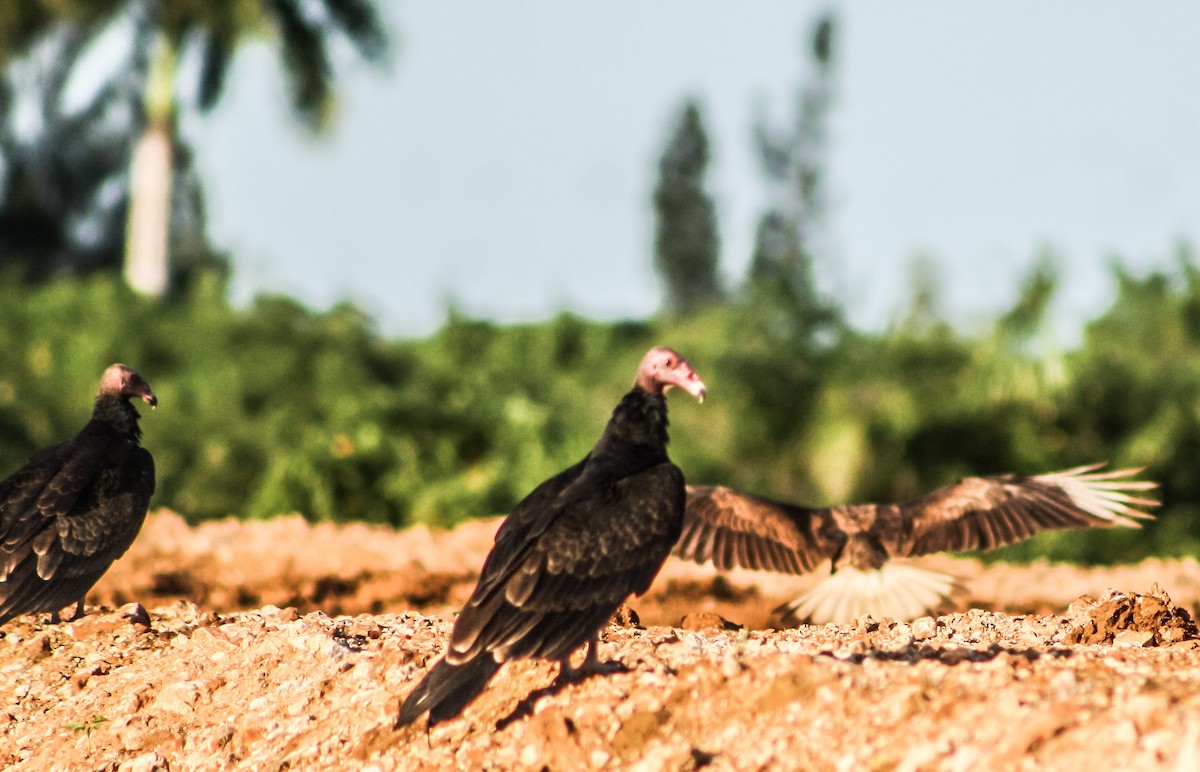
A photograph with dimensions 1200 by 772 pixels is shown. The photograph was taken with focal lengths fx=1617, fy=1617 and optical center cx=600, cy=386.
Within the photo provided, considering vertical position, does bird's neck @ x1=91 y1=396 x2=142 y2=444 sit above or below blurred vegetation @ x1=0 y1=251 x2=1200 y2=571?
above

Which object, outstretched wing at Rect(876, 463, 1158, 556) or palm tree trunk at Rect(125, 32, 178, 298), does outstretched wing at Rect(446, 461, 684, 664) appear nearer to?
outstretched wing at Rect(876, 463, 1158, 556)

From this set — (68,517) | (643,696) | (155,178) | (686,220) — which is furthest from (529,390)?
(686,220)

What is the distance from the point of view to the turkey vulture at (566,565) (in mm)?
4961

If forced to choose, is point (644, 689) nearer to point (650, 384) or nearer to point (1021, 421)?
point (650, 384)

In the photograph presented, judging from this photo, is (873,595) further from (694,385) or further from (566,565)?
(566,565)

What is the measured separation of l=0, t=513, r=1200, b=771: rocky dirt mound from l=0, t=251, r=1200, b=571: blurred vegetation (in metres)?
8.89

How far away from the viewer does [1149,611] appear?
6.49m

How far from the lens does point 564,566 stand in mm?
5246

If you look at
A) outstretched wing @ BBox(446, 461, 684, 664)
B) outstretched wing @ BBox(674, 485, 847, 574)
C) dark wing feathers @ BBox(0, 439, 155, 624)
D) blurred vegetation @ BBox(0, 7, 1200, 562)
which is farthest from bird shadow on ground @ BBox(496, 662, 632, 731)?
blurred vegetation @ BBox(0, 7, 1200, 562)

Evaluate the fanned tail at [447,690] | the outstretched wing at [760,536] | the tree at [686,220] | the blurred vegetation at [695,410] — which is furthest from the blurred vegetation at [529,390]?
the tree at [686,220]

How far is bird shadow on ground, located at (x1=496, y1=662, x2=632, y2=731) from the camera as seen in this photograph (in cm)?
524

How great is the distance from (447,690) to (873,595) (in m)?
3.63

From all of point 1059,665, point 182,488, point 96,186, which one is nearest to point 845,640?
point 1059,665

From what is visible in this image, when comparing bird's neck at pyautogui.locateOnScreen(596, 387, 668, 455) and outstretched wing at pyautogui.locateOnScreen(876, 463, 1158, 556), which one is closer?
bird's neck at pyautogui.locateOnScreen(596, 387, 668, 455)
